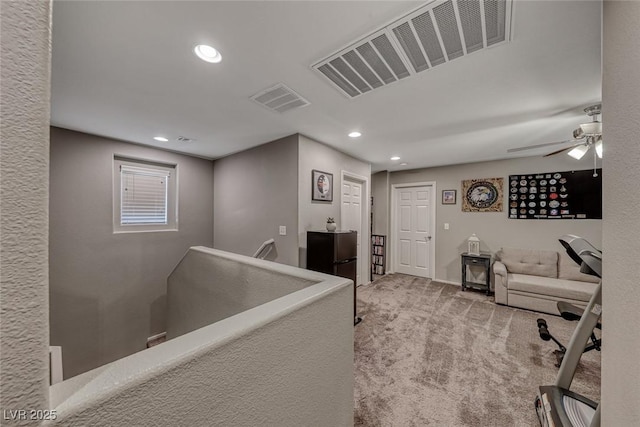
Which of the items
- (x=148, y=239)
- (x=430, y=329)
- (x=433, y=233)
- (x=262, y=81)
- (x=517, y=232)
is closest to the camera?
(x=262, y=81)

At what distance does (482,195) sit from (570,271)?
1645 millimetres

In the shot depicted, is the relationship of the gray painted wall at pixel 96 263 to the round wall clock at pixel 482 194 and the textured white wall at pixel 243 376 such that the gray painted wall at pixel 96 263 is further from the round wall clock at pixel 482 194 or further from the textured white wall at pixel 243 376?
the round wall clock at pixel 482 194

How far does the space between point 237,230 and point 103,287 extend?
1.77m

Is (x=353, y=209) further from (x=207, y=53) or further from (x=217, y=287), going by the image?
(x=207, y=53)

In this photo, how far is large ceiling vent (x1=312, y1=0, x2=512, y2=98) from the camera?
3.81 ft

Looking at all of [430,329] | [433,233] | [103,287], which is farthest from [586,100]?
[103,287]

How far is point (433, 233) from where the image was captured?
484 cm

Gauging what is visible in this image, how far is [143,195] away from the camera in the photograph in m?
3.39

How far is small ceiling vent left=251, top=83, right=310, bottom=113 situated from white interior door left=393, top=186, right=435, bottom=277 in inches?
149

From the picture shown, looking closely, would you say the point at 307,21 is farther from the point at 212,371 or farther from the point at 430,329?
the point at 430,329

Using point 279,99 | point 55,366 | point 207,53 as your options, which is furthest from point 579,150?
point 55,366

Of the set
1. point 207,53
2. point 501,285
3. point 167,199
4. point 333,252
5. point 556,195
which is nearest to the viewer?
point 207,53

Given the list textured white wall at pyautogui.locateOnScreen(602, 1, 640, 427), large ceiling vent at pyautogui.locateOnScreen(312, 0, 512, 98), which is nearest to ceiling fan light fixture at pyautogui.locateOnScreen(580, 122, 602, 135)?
large ceiling vent at pyautogui.locateOnScreen(312, 0, 512, 98)

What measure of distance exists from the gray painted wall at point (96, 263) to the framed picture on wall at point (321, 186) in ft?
7.53
